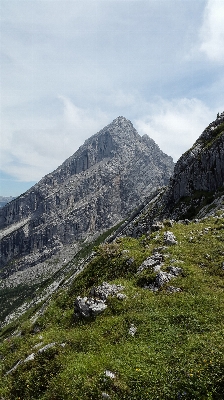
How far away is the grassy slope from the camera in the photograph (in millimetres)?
13711

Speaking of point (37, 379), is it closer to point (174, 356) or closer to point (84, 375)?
point (84, 375)

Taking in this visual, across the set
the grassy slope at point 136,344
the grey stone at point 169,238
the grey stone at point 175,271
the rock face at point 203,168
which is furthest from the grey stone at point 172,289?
the rock face at point 203,168

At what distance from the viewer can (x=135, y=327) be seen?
58.3ft

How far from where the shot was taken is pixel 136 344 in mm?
16500

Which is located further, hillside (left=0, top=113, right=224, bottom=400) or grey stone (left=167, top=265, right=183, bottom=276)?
grey stone (left=167, top=265, right=183, bottom=276)

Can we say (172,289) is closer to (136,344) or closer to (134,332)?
(134,332)

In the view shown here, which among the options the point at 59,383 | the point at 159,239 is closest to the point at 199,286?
the point at 159,239

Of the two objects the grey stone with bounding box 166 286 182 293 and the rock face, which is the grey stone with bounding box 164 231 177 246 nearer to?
the grey stone with bounding box 166 286 182 293

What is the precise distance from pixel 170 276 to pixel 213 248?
600 cm

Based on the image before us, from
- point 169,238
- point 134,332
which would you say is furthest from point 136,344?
point 169,238

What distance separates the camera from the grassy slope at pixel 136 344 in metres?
13.7

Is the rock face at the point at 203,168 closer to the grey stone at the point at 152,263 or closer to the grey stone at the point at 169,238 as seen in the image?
the grey stone at the point at 169,238

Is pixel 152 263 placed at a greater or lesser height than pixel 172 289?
greater

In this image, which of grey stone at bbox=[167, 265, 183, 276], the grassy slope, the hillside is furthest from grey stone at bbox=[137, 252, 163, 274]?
grey stone at bbox=[167, 265, 183, 276]
